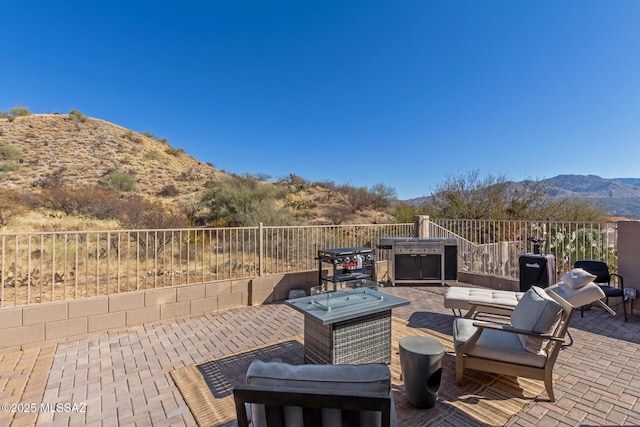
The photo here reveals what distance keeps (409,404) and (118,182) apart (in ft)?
59.7

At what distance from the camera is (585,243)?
5.13 meters

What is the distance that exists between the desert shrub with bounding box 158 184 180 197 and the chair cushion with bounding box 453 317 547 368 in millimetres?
17383

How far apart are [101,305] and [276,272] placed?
282cm

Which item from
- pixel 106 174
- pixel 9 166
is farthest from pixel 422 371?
pixel 9 166

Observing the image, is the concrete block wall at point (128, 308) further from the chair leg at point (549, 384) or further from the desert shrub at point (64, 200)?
the desert shrub at point (64, 200)

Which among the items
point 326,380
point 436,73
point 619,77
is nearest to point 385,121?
point 436,73

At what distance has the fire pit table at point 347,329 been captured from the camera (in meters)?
2.70

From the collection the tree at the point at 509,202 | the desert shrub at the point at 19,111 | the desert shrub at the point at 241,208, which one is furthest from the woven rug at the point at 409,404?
the desert shrub at the point at 19,111

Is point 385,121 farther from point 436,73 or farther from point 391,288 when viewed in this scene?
point 391,288

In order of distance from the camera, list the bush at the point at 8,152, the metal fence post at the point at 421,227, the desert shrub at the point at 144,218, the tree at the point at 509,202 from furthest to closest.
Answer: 1. the bush at the point at 8,152
2. the tree at the point at 509,202
3. the desert shrub at the point at 144,218
4. the metal fence post at the point at 421,227

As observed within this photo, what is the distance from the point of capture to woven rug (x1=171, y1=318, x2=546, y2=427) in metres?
2.15

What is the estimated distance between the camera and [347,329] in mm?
2766

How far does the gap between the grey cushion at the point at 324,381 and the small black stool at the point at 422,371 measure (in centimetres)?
120

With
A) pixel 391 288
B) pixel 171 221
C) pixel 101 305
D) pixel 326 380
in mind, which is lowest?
pixel 391 288
